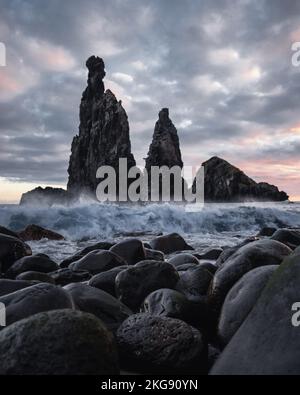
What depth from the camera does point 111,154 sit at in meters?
71.2

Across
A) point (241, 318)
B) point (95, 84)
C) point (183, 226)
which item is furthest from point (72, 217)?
point (95, 84)

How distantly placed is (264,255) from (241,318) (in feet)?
3.46

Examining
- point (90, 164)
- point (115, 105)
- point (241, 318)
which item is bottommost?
point (241, 318)

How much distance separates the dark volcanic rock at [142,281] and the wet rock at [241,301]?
1.43 meters

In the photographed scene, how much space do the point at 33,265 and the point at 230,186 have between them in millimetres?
64286

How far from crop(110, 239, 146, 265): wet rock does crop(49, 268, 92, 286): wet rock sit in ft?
4.05

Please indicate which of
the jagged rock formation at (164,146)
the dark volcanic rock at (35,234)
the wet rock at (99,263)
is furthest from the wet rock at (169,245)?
the jagged rock formation at (164,146)

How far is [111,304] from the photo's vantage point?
4078 mm

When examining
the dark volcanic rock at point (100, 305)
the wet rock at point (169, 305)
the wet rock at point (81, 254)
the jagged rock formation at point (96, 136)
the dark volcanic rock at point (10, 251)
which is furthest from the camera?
the jagged rock formation at point (96, 136)

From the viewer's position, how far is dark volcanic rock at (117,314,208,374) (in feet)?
9.61

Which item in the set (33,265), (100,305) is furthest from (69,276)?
(100,305)

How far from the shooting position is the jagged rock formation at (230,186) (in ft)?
228

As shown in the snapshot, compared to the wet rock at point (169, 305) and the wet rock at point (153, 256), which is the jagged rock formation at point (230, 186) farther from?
the wet rock at point (169, 305)

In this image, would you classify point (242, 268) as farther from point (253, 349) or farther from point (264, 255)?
point (253, 349)
